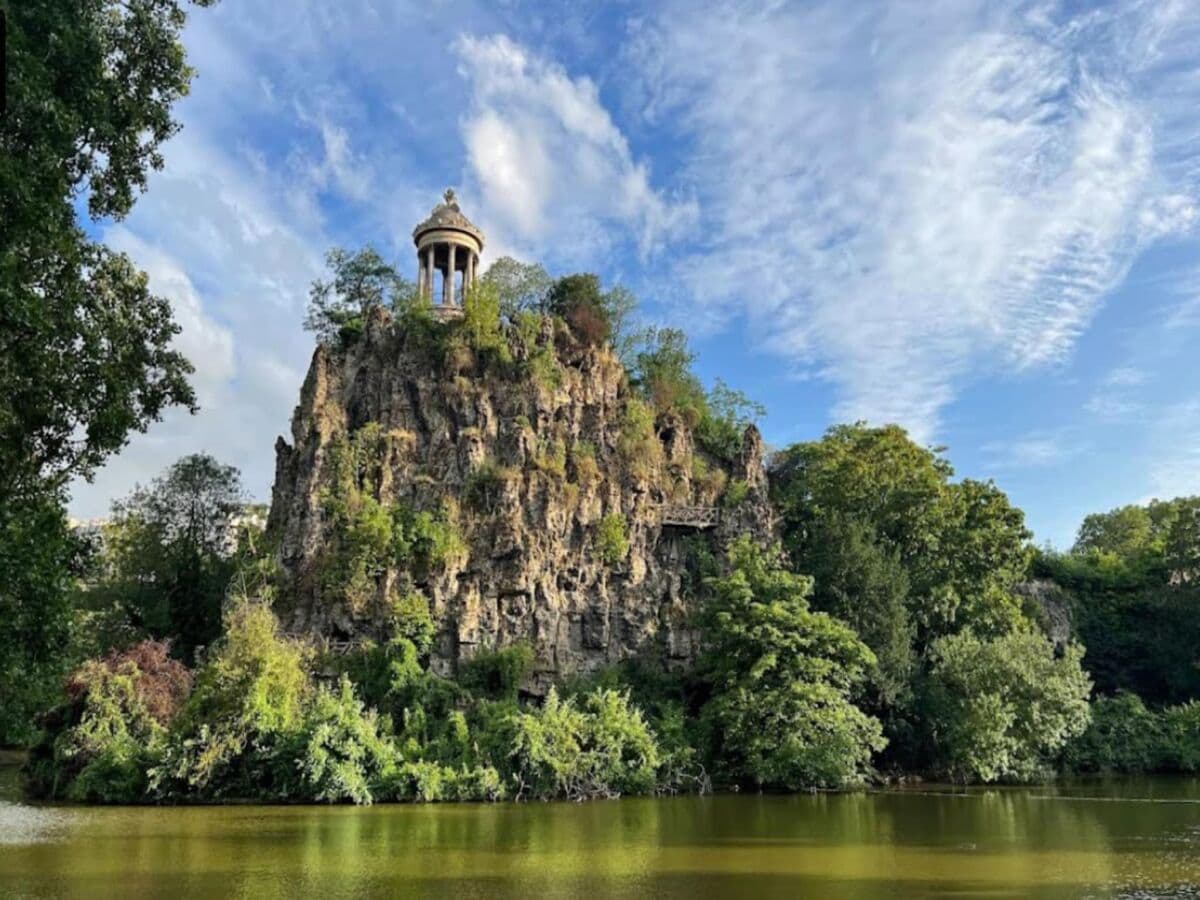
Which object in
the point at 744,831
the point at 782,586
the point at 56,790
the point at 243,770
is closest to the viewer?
the point at 744,831

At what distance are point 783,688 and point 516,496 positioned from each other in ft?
36.9

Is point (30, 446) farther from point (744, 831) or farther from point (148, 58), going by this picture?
point (744, 831)

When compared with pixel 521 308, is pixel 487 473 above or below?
below

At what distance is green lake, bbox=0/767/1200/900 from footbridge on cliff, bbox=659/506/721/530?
12862mm

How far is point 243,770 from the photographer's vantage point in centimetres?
2498

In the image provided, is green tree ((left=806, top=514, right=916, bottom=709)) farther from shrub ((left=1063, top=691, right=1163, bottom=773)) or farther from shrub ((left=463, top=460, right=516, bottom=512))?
shrub ((left=463, top=460, right=516, bottom=512))

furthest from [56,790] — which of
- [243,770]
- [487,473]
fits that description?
[487,473]

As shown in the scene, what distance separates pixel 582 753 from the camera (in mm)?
26219

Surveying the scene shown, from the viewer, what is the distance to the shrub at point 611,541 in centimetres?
3359

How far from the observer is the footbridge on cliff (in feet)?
117

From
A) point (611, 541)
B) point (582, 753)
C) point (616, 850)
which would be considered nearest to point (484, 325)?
point (611, 541)

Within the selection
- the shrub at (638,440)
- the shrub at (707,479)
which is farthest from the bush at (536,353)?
the shrub at (707,479)

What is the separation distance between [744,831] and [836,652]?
420 inches

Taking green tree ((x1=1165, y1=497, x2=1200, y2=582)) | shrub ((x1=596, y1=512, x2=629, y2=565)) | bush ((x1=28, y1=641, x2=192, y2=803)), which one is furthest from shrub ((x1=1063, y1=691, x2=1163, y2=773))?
bush ((x1=28, y1=641, x2=192, y2=803))
